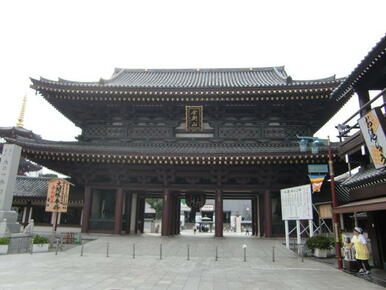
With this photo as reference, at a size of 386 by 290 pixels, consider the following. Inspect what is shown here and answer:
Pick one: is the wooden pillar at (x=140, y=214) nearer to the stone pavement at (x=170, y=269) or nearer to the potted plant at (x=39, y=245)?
the stone pavement at (x=170, y=269)

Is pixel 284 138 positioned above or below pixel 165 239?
above

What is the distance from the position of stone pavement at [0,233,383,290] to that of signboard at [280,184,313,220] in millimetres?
2028

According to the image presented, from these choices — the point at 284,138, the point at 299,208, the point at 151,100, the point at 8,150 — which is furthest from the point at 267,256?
the point at 8,150

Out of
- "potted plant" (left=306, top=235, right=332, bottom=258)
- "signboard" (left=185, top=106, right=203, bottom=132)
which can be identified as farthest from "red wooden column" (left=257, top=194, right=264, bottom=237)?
"signboard" (left=185, top=106, right=203, bottom=132)

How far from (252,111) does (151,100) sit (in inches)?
299

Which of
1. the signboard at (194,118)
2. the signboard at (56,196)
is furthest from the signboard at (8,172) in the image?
the signboard at (194,118)

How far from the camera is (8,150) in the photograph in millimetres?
18859

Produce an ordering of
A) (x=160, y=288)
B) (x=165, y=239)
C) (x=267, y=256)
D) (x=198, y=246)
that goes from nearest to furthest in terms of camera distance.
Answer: (x=160, y=288)
(x=267, y=256)
(x=198, y=246)
(x=165, y=239)

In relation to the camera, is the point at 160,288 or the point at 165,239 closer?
the point at 160,288

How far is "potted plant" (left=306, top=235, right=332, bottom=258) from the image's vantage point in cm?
1500

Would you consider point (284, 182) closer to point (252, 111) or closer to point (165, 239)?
point (252, 111)

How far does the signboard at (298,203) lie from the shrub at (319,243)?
1.47 metres

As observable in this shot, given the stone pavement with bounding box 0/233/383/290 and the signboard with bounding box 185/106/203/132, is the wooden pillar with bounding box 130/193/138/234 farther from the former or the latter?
the signboard with bounding box 185/106/203/132

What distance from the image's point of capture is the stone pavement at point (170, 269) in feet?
29.3
